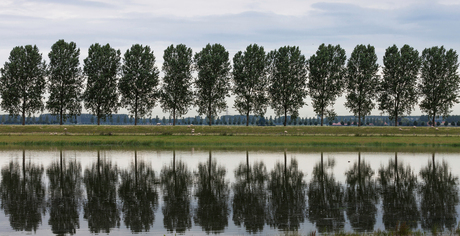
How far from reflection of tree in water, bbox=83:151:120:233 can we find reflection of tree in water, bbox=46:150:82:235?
1.65ft

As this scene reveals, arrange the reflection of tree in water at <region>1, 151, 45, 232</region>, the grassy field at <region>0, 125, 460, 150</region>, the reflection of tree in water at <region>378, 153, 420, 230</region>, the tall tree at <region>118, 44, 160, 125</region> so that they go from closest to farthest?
the reflection of tree in water at <region>1, 151, 45, 232</region> < the reflection of tree in water at <region>378, 153, 420, 230</region> < the grassy field at <region>0, 125, 460, 150</region> < the tall tree at <region>118, 44, 160, 125</region>

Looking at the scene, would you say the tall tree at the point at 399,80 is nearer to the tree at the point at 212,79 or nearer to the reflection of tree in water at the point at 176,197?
the tree at the point at 212,79

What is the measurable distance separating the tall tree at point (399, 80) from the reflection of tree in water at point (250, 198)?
74922 millimetres

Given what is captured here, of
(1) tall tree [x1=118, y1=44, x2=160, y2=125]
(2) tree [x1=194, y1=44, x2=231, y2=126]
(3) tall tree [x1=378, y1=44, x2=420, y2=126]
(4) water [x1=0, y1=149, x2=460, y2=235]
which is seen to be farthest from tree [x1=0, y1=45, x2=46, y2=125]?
(3) tall tree [x1=378, y1=44, x2=420, y2=126]

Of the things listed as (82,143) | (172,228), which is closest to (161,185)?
(172,228)

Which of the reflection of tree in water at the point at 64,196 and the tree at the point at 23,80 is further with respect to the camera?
the tree at the point at 23,80

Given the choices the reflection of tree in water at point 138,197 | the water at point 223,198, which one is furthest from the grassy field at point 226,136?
the reflection of tree in water at point 138,197

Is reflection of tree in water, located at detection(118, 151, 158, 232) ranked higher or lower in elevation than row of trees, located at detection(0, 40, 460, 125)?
lower

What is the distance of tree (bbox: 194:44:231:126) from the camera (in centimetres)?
9669

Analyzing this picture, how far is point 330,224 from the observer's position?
1570cm

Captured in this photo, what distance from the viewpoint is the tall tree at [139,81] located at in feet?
313

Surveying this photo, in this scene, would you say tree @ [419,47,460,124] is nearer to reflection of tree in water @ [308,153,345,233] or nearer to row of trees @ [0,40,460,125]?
row of trees @ [0,40,460,125]

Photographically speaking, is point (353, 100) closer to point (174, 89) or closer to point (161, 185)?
point (174, 89)

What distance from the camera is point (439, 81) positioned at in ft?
324
